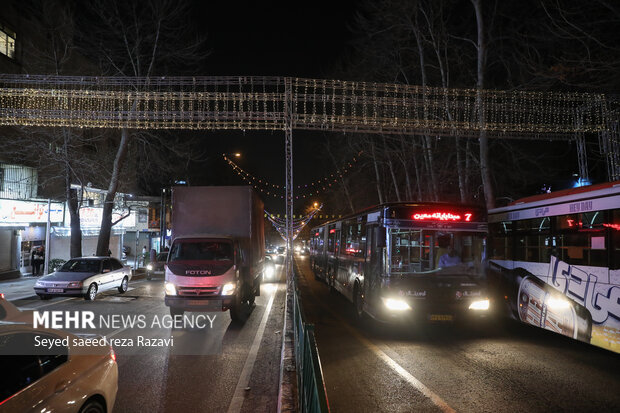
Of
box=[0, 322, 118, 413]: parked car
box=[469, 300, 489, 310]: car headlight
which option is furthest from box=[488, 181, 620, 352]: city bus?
box=[0, 322, 118, 413]: parked car

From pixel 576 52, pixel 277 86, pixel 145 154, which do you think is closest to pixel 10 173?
pixel 145 154

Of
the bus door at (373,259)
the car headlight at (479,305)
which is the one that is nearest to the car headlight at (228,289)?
the bus door at (373,259)

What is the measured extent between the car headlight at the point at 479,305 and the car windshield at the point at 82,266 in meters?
13.5

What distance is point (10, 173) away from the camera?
2017cm

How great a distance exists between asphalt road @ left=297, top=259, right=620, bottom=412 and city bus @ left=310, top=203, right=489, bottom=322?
0.75 metres

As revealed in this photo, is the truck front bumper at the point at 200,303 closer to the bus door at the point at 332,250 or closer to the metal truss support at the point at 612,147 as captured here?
the bus door at the point at 332,250

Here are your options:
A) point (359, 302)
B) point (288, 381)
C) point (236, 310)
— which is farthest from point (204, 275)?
point (288, 381)

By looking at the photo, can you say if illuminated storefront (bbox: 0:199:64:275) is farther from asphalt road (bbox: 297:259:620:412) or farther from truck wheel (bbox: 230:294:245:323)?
asphalt road (bbox: 297:259:620:412)

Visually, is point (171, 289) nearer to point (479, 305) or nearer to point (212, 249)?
point (212, 249)

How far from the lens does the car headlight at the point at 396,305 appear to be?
→ 8.81 m

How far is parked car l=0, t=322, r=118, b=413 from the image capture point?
3.08m

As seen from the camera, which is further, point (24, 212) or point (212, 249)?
point (24, 212)

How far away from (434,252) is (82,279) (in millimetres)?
12242

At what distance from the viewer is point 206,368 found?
682cm
